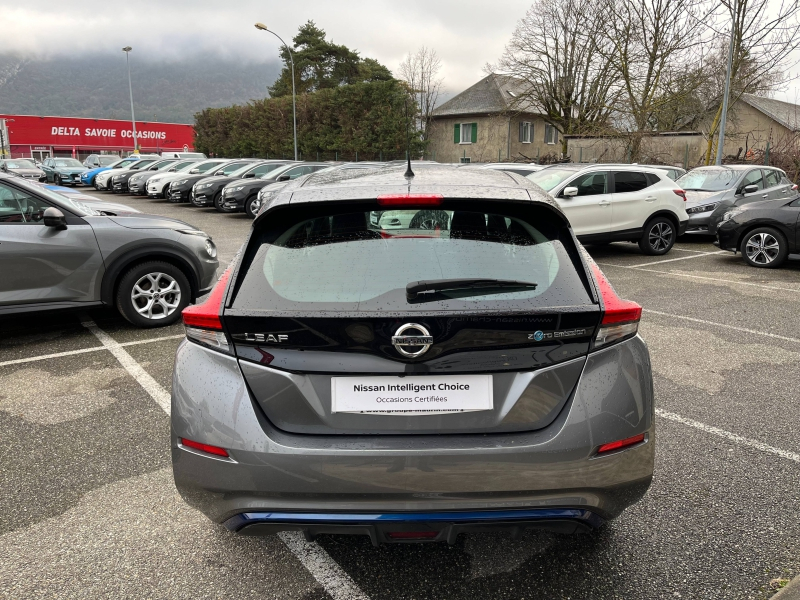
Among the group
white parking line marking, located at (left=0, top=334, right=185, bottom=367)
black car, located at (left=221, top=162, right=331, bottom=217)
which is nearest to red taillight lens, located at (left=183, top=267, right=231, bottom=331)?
white parking line marking, located at (left=0, top=334, right=185, bottom=367)

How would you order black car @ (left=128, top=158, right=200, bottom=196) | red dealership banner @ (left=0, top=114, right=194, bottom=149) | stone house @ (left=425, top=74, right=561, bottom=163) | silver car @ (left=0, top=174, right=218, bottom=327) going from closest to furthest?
1. silver car @ (left=0, top=174, right=218, bottom=327)
2. black car @ (left=128, top=158, right=200, bottom=196)
3. stone house @ (left=425, top=74, right=561, bottom=163)
4. red dealership banner @ (left=0, top=114, right=194, bottom=149)

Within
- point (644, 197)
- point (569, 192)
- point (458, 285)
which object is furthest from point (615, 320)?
point (644, 197)

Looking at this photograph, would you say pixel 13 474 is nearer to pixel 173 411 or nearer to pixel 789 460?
pixel 173 411

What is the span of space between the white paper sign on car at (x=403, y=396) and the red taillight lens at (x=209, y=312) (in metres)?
0.49

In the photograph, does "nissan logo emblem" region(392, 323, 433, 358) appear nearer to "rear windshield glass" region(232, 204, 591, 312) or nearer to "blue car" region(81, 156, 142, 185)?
"rear windshield glass" region(232, 204, 591, 312)

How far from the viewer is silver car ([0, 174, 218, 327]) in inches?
210

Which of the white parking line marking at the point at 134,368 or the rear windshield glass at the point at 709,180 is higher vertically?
the rear windshield glass at the point at 709,180

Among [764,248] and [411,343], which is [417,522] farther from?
[764,248]

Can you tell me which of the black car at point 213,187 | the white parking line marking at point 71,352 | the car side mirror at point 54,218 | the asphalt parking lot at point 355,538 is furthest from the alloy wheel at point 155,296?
the black car at point 213,187

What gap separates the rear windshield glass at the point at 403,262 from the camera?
2.09 m

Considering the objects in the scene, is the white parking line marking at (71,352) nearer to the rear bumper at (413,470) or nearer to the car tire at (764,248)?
the rear bumper at (413,470)

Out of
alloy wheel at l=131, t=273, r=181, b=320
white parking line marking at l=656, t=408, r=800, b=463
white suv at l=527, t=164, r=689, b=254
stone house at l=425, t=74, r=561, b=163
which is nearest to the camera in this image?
white parking line marking at l=656, t=408, r=800, b=463

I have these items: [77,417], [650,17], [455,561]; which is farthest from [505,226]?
[650,17]

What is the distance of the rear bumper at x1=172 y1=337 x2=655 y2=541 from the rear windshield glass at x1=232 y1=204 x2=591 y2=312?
30cm
